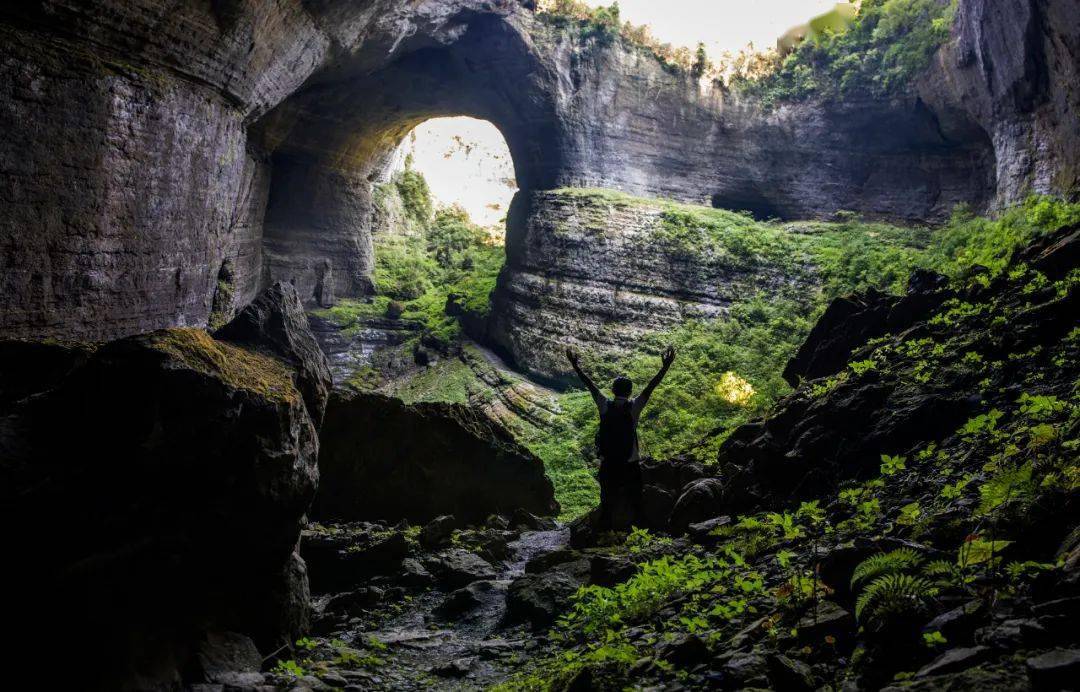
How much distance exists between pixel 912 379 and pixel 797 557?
293cm

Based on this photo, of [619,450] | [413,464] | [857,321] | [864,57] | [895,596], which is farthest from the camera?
[864,57]

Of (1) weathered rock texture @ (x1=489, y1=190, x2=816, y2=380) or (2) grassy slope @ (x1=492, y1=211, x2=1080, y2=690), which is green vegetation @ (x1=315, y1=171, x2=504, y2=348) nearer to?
(1) weathered rock texture @ (x1=489, y1=190, x2=816, y2=380)

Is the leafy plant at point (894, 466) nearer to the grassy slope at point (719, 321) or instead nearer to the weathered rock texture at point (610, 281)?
the grassy slope at point (719, 321)

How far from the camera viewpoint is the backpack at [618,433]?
25.6 ft

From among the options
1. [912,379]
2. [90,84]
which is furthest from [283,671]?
[90,84]

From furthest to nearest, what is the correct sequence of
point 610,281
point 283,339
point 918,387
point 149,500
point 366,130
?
point 366,130 → point 610,281 → point 918,387 → point 283,339 → point 149,500

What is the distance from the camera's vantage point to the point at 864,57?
21609 mm

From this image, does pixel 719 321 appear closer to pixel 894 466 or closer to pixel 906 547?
pixel 894 466

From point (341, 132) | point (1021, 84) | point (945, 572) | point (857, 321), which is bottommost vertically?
point (945, 572)

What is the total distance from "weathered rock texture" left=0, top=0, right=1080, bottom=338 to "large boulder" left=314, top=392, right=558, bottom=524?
13.1 ft

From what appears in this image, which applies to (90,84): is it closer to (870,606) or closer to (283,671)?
(283,671)

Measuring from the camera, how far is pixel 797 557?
4.80m

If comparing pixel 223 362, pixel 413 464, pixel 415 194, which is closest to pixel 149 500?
pixel 223 362

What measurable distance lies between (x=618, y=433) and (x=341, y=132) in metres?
16.3
